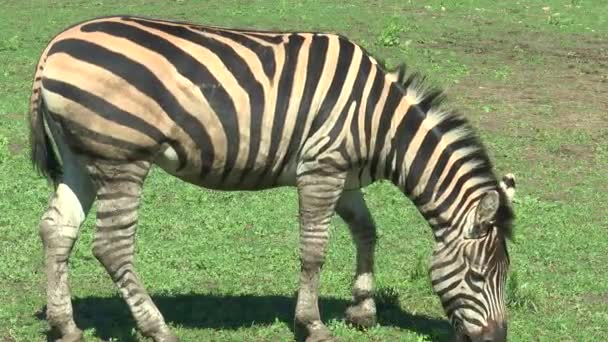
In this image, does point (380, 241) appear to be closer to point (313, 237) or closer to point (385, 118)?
point (313, 237)

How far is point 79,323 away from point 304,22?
507 inches

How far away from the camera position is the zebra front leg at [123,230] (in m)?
6.18

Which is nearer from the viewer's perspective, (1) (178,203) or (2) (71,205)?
(2) (71,205)

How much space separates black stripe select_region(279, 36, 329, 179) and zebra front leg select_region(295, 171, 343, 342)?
7.6 inches

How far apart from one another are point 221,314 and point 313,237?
1.12 m

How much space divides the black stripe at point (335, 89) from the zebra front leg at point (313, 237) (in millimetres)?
333

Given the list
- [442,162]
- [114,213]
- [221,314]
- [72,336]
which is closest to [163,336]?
[72,336]

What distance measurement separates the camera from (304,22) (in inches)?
761

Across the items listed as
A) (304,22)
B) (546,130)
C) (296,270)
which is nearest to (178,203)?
(296,270)

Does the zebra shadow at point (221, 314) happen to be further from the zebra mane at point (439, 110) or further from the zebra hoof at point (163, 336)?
the zebra mane at point (439, 110)

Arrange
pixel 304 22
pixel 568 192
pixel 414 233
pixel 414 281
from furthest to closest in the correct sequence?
1. pixel 304 22
2. pixel 568 192
3. pixel 414 233
4. pixel 414 281

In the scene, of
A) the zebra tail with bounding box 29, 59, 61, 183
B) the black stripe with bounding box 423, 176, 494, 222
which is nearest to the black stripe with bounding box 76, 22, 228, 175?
the zebra tail with bounding box 29, 59, 61, 183

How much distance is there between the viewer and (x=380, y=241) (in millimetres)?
9227

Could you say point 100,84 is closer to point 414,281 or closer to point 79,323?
point 79,323
